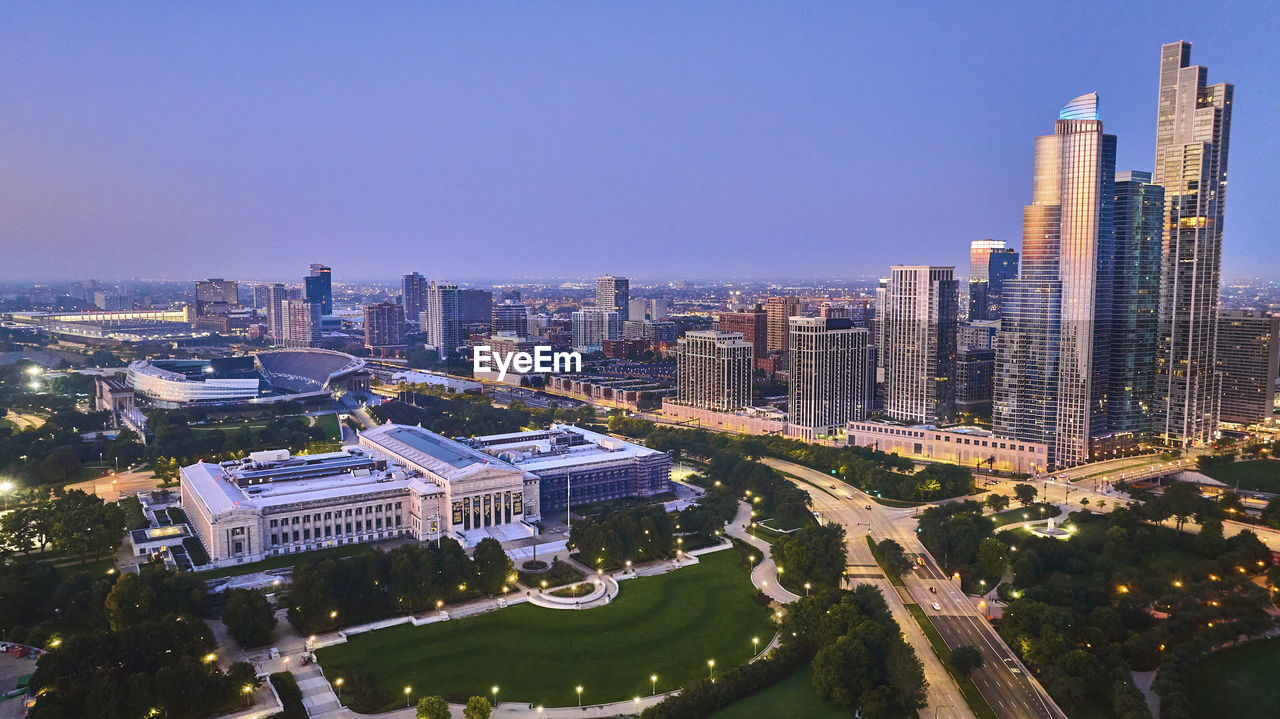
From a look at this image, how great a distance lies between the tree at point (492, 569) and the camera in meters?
47.0

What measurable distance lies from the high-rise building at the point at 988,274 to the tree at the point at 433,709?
5392 inches

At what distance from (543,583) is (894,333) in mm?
61310

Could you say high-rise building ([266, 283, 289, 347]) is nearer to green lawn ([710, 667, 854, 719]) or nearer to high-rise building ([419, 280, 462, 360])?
high-rise building ([419, 280, 462, 360])

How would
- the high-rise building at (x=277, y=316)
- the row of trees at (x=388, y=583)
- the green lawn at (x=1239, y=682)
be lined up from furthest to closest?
the high-rise building at (x=277, y=316) → the row of trees at (x=388, y=583) → the green lawn at (x=1239, y=682)

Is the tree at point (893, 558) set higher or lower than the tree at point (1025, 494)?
lower

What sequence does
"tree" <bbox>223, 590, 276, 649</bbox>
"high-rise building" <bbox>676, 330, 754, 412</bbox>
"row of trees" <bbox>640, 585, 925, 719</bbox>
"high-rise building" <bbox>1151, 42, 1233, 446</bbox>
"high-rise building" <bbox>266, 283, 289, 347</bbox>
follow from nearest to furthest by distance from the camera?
1. "row of trees" <bbox>640, 585, 925, 719</bbox>
2. "tree" <bbox>223, 590, 276, 649</bbox>
3. "high-rise building" <bbox>1151, 42, 1233, 446</bbox>
4. "high-rise building" <bbox>676, 330, 754, 412</bbox>
5. "high-rise building" <bbox>266, 283, 289, 347</bbox>

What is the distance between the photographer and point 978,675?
130 ft

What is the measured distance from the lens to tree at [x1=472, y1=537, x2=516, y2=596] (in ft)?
154

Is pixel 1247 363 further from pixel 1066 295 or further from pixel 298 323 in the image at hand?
pixel 298 323

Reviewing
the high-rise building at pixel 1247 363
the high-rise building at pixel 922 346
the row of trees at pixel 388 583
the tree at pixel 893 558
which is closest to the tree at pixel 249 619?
the row of trees at pixel 388 583

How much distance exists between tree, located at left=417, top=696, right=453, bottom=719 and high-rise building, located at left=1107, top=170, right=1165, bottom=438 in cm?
7108

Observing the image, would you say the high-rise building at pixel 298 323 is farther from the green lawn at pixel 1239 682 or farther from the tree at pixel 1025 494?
the green lawn at pixel 1239 682

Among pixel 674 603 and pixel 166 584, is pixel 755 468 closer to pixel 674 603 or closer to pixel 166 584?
pixel 674 603

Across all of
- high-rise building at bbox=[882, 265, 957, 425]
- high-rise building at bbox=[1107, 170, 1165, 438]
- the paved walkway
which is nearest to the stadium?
the paved walkway
